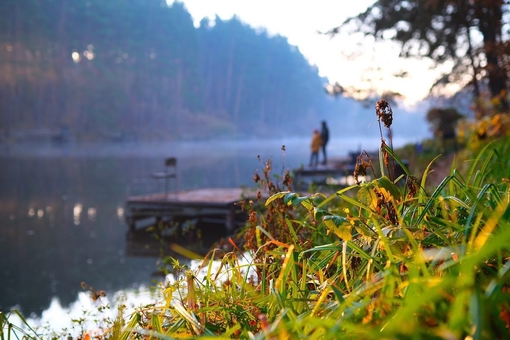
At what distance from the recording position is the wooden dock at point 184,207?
1075cm

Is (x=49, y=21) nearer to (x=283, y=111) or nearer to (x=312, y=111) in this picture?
(x=283, y=111)

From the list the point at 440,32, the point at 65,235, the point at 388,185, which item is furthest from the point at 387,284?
the point at 440,32

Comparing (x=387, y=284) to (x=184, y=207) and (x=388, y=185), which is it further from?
(x=184, y=207)

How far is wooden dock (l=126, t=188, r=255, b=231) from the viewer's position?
35.3 ft

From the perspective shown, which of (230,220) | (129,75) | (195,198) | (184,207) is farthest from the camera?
(129,75)

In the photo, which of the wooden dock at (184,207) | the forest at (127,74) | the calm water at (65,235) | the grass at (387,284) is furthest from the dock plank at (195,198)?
the forest at (127,74)

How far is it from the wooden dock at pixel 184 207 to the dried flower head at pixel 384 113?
8543 mm

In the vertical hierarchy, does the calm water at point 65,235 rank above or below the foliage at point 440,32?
below

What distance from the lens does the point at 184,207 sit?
11.2 meters

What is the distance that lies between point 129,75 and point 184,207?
59296mm

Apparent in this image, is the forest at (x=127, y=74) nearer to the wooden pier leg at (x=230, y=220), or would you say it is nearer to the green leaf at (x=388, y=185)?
the wooden pier leg at (x=230, y=220)

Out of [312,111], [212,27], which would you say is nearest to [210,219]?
[212,27]

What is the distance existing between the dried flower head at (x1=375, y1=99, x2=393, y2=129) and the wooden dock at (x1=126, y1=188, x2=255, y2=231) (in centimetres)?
854

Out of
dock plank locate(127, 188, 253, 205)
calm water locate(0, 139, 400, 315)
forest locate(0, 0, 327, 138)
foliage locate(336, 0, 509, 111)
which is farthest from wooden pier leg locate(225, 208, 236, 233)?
forest locate(0, 0, 327, 138)
